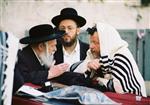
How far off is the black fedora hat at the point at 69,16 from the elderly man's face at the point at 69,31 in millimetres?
44

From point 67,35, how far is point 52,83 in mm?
501

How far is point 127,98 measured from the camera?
3.71m

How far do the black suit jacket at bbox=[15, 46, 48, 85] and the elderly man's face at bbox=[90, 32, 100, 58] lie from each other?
506mm

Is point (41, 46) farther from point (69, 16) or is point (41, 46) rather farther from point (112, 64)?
point (112, 64)

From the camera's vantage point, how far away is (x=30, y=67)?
3898mm

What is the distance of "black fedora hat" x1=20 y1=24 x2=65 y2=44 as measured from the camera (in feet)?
12.6

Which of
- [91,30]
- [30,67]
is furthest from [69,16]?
[30,67]

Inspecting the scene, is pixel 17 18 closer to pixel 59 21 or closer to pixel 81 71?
Result: pixel 59 21

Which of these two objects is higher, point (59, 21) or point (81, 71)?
point (59, 21)

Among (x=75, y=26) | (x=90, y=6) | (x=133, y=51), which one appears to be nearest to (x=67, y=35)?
(x=75, y=26)

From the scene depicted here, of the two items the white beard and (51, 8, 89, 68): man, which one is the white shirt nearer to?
(51, 8, 89, 68): man

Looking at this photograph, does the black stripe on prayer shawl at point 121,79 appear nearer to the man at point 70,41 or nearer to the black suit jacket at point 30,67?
the man at point 70,41

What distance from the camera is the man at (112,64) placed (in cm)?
384

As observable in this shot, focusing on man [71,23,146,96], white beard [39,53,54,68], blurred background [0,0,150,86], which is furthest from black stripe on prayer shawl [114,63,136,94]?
white beard [39,53,54,68]
